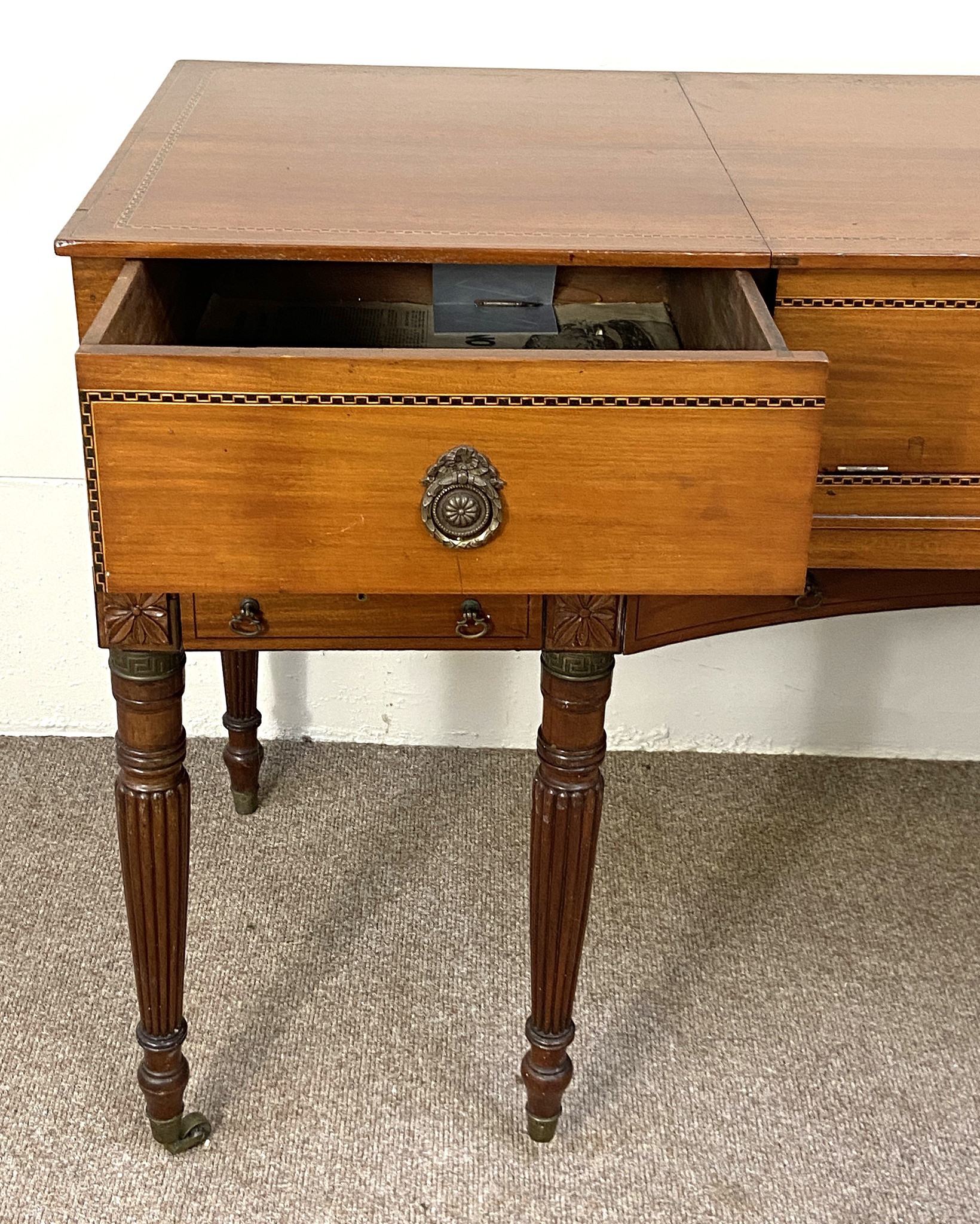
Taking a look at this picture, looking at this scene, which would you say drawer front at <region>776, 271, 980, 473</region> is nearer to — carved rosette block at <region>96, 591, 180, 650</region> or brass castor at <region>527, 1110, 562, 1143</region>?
carved rosette block at <region>96, 591, 180, 650</region>

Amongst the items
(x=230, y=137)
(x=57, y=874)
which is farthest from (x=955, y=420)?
(x=57, y=874)

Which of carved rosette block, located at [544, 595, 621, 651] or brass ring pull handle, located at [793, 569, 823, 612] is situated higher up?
carved rosette block, located at [544, 595, 621, 651]

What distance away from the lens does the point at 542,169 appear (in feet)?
3.47

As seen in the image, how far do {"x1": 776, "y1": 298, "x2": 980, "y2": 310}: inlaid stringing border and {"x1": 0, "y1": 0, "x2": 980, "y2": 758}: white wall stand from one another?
635mm

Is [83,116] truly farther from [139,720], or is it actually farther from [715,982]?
[715,982]

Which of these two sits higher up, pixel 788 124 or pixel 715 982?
pixel 788 124

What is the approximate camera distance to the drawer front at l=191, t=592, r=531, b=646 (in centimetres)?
92

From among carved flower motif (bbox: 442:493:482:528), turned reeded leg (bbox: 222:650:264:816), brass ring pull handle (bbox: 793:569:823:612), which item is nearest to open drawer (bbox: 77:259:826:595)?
carved flower motif (bbox: 442:493:482:528)

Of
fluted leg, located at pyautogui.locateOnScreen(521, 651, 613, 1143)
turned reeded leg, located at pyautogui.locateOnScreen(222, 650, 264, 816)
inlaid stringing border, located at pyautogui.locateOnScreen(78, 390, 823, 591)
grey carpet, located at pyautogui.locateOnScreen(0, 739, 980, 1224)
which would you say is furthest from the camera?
turned reeded leg, located at pyautogui.locateOnScreen(222, 650, 264, 816)

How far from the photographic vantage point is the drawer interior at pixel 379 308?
1010mm

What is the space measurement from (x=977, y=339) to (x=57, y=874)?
1.07 m

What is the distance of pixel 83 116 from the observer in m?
1.43

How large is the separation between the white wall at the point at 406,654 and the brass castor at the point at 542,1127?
63cm

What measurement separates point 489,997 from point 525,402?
738mm
